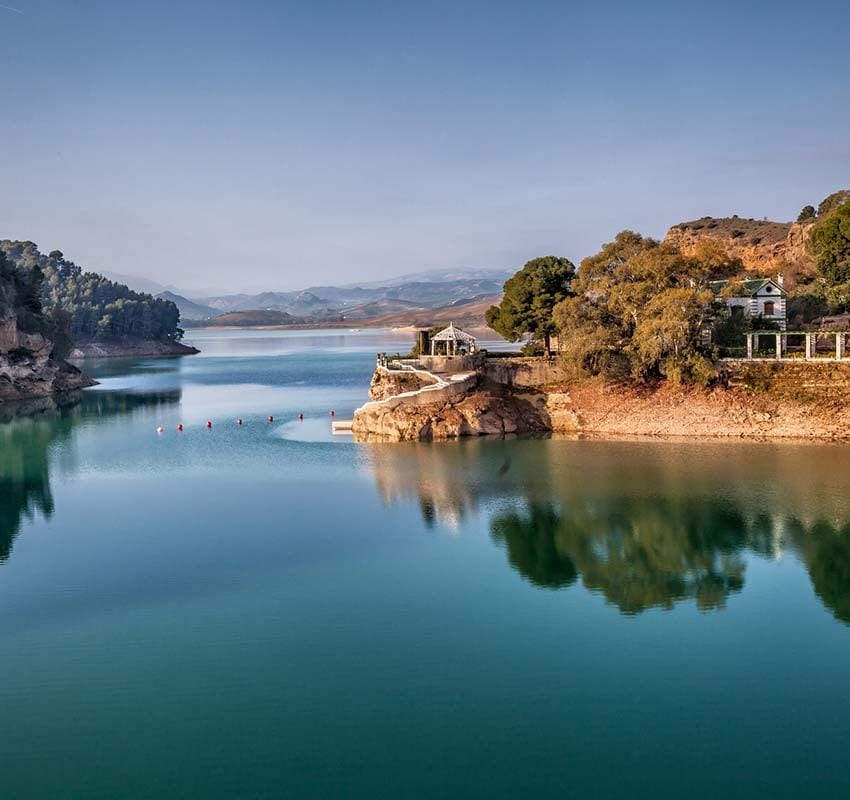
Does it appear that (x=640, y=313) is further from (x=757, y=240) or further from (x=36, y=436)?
(x=757, y=240)

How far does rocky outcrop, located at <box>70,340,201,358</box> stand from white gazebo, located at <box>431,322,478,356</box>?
11423 centimetres

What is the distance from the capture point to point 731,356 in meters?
53.8

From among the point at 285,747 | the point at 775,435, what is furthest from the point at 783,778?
the point at 775,435

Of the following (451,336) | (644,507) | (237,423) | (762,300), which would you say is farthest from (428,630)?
(762,300)

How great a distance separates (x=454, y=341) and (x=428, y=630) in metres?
39.0

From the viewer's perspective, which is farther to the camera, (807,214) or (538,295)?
(807,214)

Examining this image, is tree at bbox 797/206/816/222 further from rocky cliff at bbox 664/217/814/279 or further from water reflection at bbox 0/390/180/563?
water reflection at bbox 0/390/180/563

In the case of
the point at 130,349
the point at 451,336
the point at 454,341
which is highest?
the point at 130,349

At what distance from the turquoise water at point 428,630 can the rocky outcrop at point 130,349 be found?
122881 mm

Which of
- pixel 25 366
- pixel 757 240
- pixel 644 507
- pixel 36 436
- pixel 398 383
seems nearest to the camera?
pixel 644 507

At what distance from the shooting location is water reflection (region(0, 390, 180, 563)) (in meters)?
38.7

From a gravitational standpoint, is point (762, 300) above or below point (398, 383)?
above

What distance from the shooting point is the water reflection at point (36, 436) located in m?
38.7

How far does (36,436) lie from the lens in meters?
62.1
